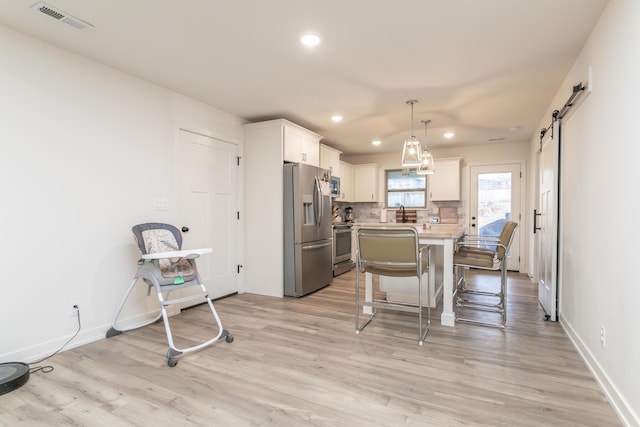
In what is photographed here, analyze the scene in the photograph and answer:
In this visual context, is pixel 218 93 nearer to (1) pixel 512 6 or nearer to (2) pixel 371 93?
(2) pixel 371 93

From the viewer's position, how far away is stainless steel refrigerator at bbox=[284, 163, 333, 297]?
4.22 meters

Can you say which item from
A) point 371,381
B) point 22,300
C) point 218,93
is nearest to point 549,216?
point 371,381

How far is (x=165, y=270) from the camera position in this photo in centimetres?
279

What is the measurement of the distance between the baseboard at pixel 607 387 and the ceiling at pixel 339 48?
7.56ft

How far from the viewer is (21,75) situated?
7.78 ft

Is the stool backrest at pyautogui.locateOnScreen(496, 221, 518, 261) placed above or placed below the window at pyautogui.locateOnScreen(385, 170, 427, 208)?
below

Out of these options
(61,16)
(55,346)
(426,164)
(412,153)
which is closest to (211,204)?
(55,346)

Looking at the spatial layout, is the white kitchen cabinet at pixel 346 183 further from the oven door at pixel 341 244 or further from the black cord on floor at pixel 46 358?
the black cord on floor at pixel 46 358

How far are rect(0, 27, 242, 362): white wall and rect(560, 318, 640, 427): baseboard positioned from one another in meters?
3.68

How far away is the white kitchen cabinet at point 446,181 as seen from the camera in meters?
6.17

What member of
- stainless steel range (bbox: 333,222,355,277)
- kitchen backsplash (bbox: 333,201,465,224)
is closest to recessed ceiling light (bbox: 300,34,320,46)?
stainless steel range (bbox: 333,222,355,277)

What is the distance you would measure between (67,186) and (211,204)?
1.57 metres

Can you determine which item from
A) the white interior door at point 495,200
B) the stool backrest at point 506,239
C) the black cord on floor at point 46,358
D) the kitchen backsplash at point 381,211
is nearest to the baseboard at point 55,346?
the black cord on floor at point 46,358

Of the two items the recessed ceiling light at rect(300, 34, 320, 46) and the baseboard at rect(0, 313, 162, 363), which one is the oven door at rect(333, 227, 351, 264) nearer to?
the baseboard at rect(0, 313, 162, 363)
